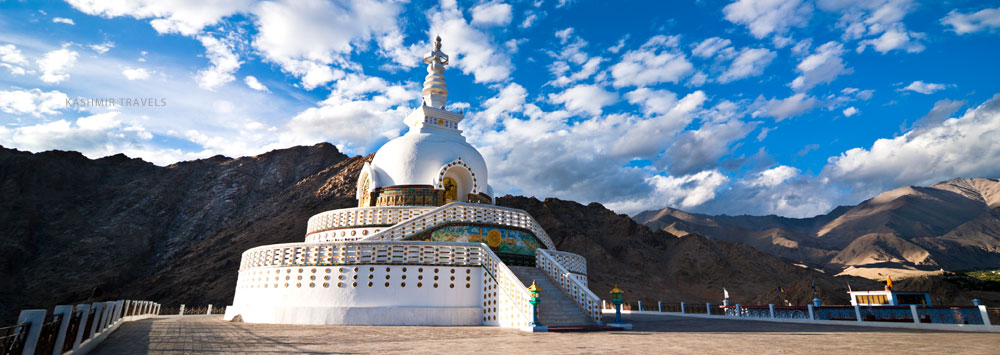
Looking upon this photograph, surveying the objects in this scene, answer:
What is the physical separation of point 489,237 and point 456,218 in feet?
5.09

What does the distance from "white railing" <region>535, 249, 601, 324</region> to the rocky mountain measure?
133ft

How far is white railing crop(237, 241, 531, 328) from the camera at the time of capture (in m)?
16.3

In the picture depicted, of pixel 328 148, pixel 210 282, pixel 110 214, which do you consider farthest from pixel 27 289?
pixel 328 148

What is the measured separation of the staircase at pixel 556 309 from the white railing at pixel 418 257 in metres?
1.30

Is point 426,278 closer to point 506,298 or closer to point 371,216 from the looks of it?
point 506,298

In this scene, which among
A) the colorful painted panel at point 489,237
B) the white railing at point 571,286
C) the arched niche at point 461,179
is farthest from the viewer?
the arched niche at point 461,179

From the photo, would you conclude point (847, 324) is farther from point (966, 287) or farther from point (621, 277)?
point (621, 277)

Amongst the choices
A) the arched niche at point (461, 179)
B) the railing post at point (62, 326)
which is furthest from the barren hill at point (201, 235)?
the railing post at point (62, 326)

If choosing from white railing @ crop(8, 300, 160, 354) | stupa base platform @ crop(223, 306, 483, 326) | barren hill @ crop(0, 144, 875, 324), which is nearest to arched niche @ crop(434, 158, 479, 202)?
stupa base platform @ crop(223, 306, 483, 326)

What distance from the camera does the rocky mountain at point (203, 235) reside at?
5659cm

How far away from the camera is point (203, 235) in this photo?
6931 centimetres

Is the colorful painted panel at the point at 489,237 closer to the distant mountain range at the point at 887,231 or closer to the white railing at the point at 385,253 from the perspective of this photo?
the white railing at the point at 385,253

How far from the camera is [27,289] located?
56469 mm

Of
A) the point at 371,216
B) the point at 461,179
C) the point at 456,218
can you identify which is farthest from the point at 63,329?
the point at 461,179
